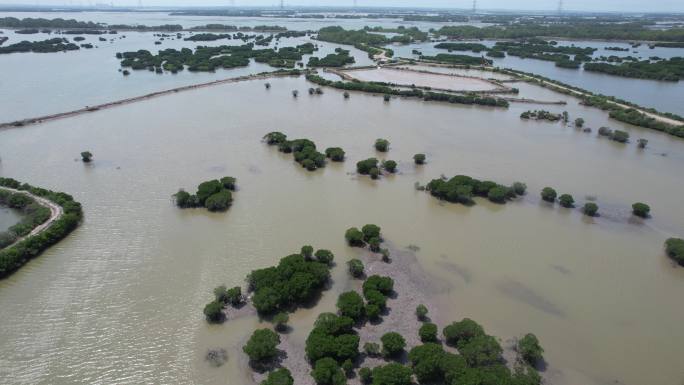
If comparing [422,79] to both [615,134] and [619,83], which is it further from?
[615,134]

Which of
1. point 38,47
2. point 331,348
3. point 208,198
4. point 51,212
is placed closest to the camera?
point 331,348

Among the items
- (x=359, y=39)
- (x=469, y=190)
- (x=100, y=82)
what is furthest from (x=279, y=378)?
(x=359, y=39)

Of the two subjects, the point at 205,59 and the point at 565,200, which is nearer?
the point at 565,200

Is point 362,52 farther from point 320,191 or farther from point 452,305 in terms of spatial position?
point 452,305

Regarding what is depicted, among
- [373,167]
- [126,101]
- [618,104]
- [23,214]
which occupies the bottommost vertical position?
[23,214]

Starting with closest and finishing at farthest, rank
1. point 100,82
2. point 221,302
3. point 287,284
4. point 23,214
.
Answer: point 221,302 → point 287,284 → point 23,214 → point 100,82

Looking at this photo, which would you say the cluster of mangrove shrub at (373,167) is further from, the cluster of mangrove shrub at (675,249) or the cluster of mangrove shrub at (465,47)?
the cluster of mangrove shrub at (465,47)
